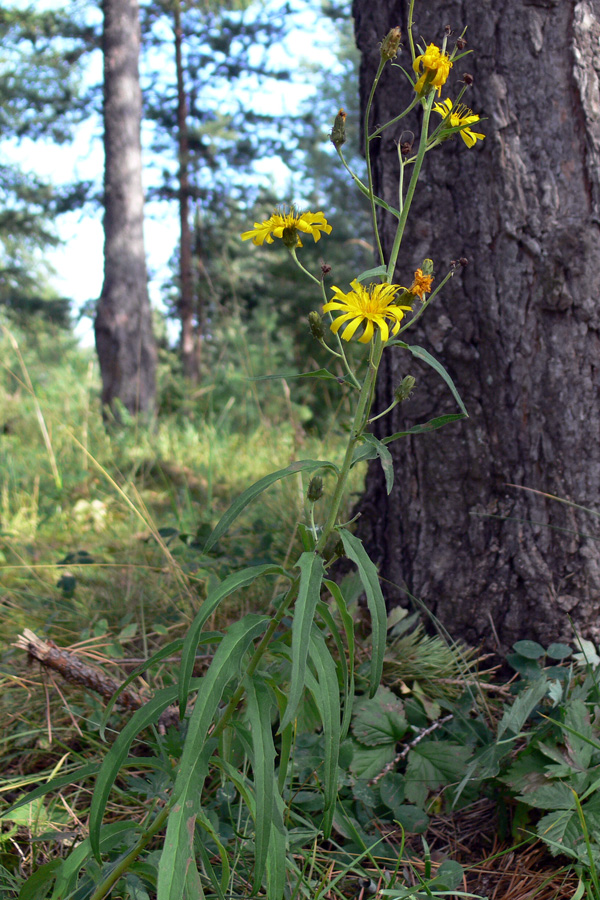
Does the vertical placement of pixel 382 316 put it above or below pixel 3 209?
below

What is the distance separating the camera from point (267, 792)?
0.78 metres

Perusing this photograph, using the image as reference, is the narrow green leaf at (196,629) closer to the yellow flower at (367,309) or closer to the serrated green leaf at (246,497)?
the serrated green leaf at (246,497)

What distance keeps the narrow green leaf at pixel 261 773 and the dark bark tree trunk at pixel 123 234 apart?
4713mm

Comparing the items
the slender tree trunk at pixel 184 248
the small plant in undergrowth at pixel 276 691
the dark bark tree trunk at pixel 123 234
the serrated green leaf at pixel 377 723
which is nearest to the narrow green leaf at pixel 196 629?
the small plant in undergrowth at pixel 276 691

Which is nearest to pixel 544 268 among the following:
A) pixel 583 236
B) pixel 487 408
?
pixel 583 236

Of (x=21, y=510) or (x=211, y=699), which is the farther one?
(x=21, y=510)

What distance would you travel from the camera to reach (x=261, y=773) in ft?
2.58

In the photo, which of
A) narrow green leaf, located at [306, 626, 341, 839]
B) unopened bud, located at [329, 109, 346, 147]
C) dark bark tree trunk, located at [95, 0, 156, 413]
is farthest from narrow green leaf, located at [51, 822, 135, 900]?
dark bark tree trunk, located at [95, 0, 156, 413]

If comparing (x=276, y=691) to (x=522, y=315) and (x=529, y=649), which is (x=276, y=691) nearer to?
(x=529, y=649)

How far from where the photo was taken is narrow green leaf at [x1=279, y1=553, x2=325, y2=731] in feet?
2.34

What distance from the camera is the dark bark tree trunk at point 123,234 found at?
17.6ft

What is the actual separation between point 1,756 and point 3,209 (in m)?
10.2

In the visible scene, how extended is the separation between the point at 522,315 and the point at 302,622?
1.14 metres

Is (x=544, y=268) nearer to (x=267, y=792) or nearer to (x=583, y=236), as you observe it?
(x=583, y=236)
